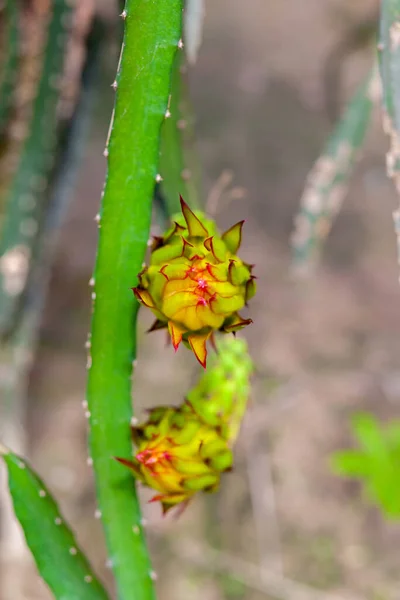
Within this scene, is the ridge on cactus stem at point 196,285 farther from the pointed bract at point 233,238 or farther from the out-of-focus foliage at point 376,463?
the out-of-focus foliage at point 376,463

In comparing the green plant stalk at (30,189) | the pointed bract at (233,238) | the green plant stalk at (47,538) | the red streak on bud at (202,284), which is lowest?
the green plant stalk at (47,538)

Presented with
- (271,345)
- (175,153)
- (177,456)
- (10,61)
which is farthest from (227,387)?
(271,345)

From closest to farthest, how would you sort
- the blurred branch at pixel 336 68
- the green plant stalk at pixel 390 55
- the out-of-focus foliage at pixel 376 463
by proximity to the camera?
the green plant stalk at pixel 390 55
the out-of-focus foliage at pixel 376 463
the blurred branch at pixel 336 68

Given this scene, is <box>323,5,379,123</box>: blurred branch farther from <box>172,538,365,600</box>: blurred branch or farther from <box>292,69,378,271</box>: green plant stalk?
<box>172,538,365,600</box>: blurred branch

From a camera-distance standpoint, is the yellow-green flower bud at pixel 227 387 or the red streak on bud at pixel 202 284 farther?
the yellow-green flower bud at pixel 227 387

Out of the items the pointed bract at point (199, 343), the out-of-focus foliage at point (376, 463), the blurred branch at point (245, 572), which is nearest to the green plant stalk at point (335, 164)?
the out-of-focus foliage at point (376, 463)

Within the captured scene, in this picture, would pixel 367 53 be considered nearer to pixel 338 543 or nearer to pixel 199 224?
pixel 338 543
